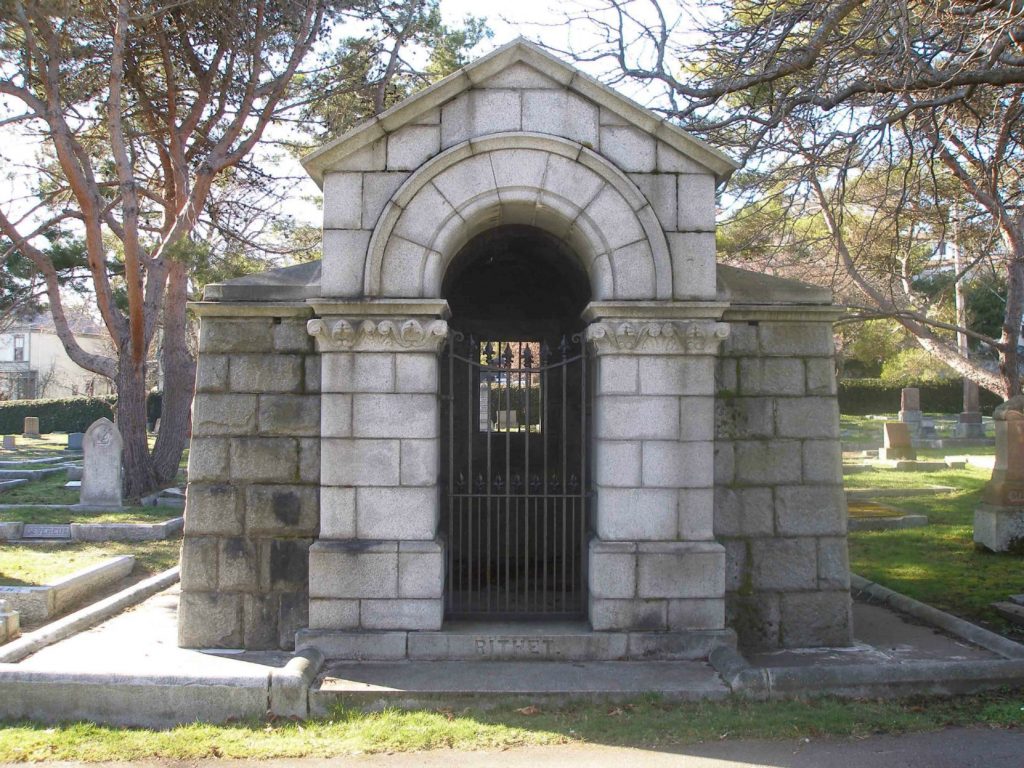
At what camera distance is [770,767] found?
4.73 meters

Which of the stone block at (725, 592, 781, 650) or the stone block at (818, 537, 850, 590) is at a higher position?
the stone block at (818, 537, 850, 590)

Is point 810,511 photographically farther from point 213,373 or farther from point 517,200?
point 213,373

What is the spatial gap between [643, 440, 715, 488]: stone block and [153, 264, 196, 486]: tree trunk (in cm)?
1312

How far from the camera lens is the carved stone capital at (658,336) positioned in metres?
6.25

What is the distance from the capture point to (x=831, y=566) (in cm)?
663

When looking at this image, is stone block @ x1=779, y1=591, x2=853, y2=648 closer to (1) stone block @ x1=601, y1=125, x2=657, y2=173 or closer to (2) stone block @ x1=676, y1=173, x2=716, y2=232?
(2) stone block @ x1=676, y1=173, x2=716, y2=232

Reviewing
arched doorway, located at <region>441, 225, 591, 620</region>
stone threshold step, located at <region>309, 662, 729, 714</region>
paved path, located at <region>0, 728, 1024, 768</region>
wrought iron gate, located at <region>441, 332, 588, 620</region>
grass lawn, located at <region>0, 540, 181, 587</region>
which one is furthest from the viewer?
grass lawn, located at <region>0, 540, 181, 587</region>

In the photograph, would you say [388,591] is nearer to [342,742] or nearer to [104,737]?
[342,742]

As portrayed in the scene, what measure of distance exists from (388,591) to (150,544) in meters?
7.37

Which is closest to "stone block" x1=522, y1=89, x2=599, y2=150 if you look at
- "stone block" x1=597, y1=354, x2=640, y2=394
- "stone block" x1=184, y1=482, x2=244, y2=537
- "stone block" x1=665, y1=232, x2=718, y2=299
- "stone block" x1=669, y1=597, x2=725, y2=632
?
"stone block" x1=665, y1=232, x2=718, y2=299

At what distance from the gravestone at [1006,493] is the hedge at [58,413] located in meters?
34.6

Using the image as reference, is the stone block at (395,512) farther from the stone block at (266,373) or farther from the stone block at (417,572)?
the stone block at (266,373)

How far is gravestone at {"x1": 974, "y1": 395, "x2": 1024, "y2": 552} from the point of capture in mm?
11109

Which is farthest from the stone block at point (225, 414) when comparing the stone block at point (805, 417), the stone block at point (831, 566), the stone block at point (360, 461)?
the stone block at point (831, 566)
